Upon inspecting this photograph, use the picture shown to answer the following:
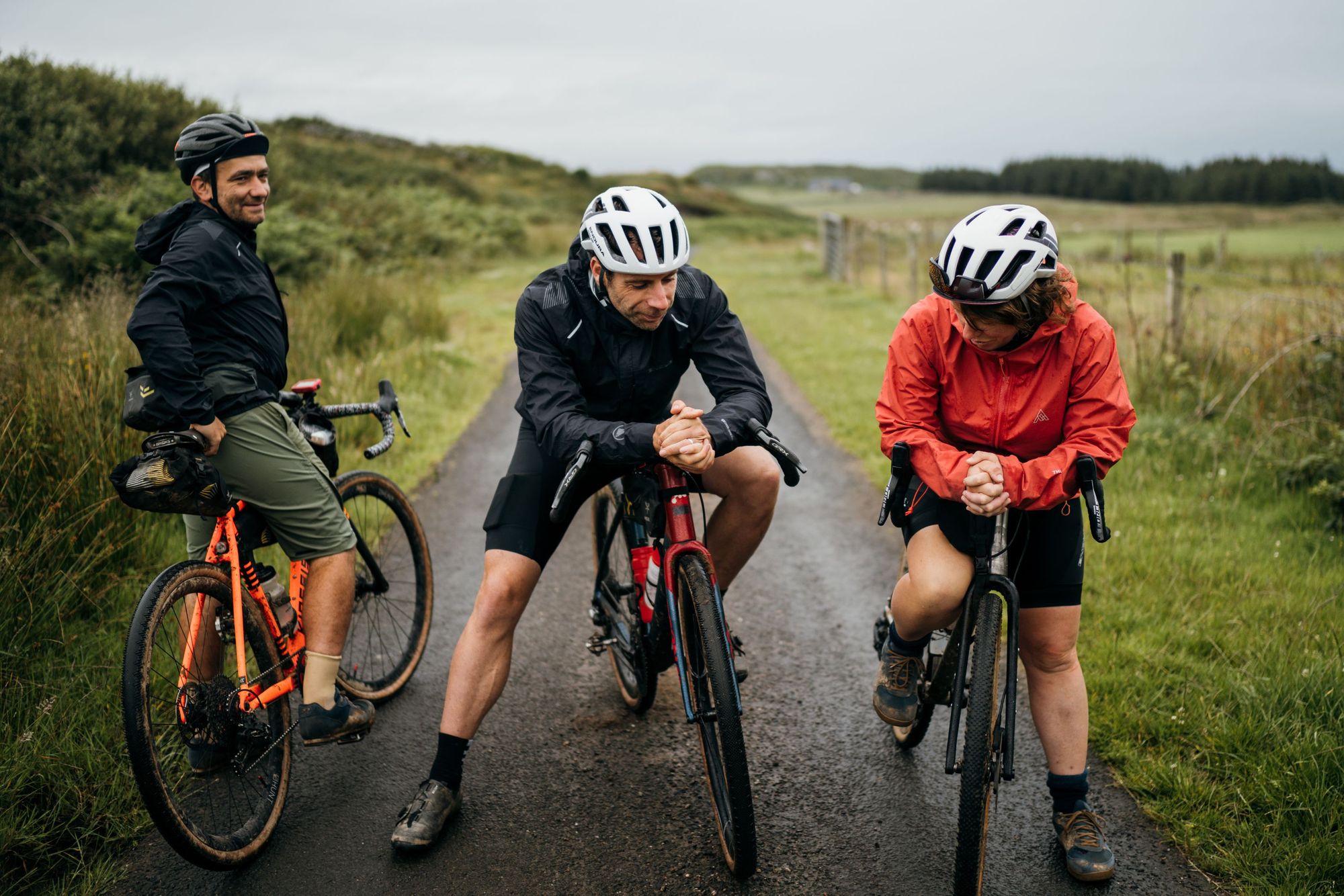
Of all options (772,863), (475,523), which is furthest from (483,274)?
(772,863)

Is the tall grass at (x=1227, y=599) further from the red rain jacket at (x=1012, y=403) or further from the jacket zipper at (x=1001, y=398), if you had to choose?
the jacket zipper at (x=1001, y=398)

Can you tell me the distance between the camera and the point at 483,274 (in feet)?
91.9

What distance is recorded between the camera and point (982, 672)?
2.91 m

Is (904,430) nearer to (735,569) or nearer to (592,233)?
(735,569)

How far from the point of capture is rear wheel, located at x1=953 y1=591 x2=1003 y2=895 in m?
2.82

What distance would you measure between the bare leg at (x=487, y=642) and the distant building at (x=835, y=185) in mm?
119319

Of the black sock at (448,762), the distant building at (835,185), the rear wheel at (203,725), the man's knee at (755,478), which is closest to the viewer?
the rear wheel at (203,725)

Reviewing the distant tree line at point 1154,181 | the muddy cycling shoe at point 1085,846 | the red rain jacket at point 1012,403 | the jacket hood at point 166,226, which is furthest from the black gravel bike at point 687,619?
the distant tree line at point 1154,181

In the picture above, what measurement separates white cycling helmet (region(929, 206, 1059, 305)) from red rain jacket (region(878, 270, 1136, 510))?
0.52ft

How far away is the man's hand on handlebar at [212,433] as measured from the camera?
10.7 feet

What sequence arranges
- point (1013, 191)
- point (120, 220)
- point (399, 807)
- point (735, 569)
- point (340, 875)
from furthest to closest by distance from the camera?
point (1013, 191)
point (120, 220)
point (735, 569)
point (399, 807)
point (340, 875)

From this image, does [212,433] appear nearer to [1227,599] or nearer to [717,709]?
[717,709]

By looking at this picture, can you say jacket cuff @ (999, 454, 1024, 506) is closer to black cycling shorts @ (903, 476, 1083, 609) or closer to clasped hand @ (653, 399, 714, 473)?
black cycling shorts @ (903, 476, 1083, 609)

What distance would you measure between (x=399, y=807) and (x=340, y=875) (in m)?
0.41
